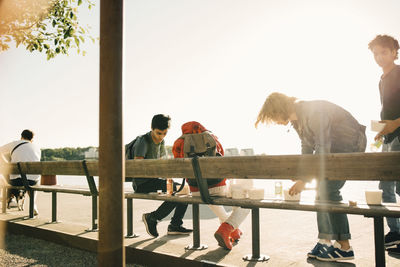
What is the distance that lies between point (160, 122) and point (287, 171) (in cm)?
235

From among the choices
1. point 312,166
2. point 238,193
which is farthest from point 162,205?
point 312,166

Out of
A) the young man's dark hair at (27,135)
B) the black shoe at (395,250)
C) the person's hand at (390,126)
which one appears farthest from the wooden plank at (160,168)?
the young man's dark hair at (27,135)

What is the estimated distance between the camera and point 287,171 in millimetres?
2848

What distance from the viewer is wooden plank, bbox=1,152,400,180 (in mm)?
2486

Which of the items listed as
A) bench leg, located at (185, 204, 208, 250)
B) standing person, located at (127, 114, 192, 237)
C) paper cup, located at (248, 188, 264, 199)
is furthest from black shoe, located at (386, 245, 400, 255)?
standing person, located at (127, 114, 192, 237)

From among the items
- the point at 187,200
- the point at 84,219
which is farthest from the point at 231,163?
the point at 84,219

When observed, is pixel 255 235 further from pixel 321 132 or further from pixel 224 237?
pixel 321 132

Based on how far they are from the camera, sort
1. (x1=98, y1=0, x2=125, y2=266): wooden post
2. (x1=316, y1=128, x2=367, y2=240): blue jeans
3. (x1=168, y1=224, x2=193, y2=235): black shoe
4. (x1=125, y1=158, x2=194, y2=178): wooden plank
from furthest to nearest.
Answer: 1. (x1=168, y1=224, x2=193, y2=235): black shoe
2. (x1=125, y1=158, x2=194, y2=178): wooden plank
3. (x1=316, y1=128, x2=367, y2=240): blue jeans
4. (x1=98, y1=0, x2=125, y2=266): wooden post

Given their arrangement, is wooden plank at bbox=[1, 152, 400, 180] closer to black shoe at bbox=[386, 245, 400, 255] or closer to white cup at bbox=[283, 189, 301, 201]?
white cup at bbox=[283, 189, 301, 201]

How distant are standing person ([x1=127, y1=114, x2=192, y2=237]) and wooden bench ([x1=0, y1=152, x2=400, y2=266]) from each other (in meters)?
0.55

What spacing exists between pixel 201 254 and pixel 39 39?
5582 mm

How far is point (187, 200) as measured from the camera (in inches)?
139

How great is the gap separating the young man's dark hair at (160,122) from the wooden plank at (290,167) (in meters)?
1.01

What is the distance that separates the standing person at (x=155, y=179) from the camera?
4.45m
